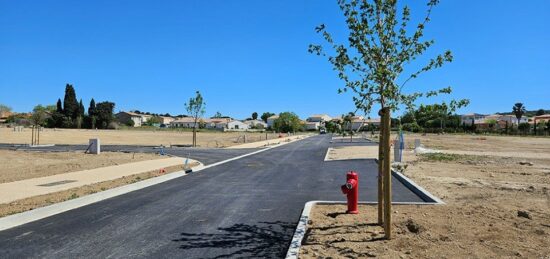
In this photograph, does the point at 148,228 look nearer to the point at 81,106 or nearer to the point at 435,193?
the point at 435,193

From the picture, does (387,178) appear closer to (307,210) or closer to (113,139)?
(307,210)

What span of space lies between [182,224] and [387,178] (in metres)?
3.44

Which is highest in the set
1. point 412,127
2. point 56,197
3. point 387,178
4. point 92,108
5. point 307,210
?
point 92,108

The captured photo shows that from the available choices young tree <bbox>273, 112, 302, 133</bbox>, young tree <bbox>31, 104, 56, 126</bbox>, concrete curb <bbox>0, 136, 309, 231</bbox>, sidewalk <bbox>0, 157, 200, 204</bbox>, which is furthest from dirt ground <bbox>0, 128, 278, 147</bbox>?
young tree <bbox>273, 112, 302, 133</bbox>

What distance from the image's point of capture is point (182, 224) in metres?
7.50

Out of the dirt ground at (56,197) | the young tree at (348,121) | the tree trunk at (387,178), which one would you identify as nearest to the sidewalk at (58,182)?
the dirt ground at (56,197)

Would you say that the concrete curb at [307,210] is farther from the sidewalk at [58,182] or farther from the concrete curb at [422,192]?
the sidewalk at [58,182]

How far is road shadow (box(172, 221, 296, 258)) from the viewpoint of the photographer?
5.80 metres

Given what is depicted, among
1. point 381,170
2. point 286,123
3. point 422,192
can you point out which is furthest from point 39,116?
point 286,123

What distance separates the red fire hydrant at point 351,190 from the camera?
7.86 m

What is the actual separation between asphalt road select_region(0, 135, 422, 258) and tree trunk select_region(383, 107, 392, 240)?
4.58 feet

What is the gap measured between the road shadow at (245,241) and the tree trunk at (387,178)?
54.2 inches

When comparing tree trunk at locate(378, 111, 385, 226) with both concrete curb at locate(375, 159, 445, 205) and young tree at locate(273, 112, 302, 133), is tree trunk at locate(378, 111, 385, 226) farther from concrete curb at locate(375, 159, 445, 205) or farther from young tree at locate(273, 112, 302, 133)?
young tree at locate(273, 112, 302, 133)

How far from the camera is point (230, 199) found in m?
10.2
